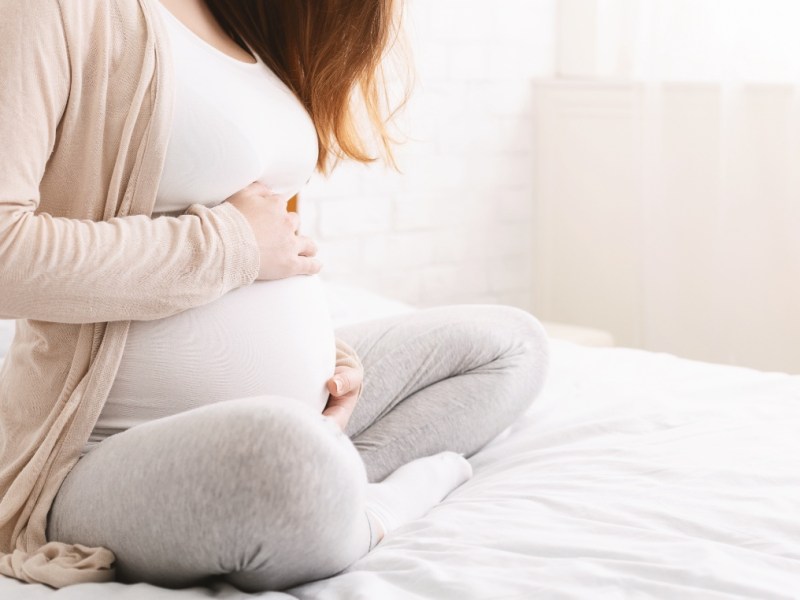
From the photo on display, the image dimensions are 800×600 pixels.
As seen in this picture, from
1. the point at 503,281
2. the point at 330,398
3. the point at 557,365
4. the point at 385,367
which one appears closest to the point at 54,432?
→ the point at 330,398

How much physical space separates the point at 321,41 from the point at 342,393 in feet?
1.47

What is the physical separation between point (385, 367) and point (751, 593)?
580 mm

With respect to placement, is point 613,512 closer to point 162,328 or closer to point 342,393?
point 342,393

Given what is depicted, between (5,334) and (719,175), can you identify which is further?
(719,175)

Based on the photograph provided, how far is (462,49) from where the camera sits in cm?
279

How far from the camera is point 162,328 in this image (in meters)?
0.95

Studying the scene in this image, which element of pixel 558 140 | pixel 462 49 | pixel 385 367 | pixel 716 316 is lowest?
pixel 716 316

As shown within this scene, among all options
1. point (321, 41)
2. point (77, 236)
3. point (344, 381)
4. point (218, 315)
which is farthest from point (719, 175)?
point (77, 236)

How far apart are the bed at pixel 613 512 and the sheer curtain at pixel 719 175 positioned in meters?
1.07

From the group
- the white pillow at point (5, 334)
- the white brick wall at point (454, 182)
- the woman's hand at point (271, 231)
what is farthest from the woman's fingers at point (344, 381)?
the white brick wall at point (454, 182)

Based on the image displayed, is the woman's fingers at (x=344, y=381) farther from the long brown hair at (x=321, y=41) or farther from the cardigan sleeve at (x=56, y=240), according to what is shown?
the long brown hair at (x=321, y=41)

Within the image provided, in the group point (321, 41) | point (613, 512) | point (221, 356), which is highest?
point (321, 41)

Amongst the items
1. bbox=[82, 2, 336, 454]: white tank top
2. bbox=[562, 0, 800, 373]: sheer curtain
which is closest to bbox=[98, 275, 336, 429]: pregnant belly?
bbox=[82, 2, 336, 454]: white tank top

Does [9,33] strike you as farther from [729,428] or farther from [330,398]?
[729,428]
